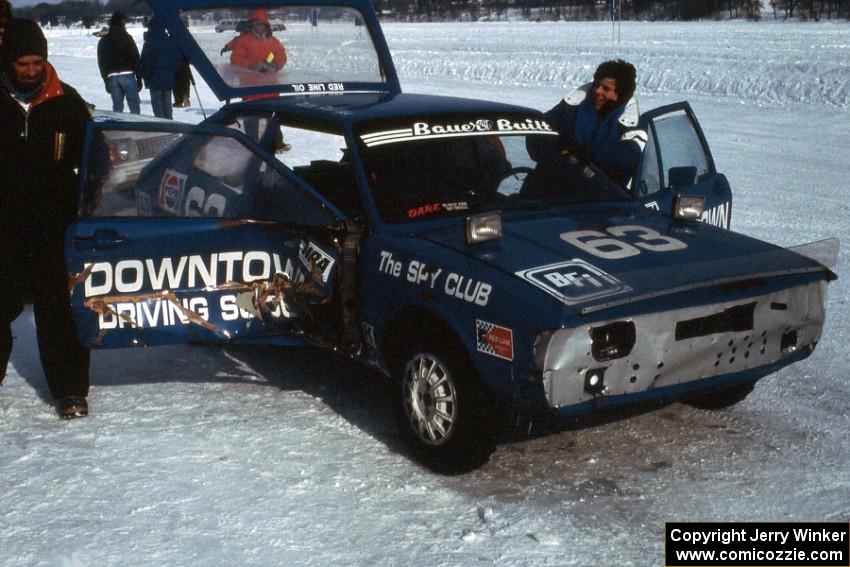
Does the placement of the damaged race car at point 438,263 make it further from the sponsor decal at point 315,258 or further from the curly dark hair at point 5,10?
the curly dark hair at point 5,10

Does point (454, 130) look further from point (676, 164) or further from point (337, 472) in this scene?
point (337, 472)

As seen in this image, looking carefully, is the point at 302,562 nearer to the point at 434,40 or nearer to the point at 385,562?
the point at 385,562

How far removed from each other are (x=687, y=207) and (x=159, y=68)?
10.7m

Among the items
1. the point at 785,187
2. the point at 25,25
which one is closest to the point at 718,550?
the point at 25,25

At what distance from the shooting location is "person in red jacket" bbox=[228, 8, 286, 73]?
6.29m

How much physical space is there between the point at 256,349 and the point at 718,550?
3.28 meters

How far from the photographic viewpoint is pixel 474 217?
4.11m

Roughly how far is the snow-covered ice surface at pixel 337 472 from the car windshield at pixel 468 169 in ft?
3.58

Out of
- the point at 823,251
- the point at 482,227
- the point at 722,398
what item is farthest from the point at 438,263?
the point at 823,251

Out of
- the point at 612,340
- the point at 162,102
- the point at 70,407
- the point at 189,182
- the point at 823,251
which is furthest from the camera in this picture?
the point at 162,102

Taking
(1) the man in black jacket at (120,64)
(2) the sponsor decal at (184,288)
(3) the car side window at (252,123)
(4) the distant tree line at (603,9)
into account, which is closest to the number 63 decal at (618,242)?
(2) the sponsor decal at (184,288)

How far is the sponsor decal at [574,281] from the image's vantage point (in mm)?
3756

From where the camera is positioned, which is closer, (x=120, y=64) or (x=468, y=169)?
(x=468, y=169)

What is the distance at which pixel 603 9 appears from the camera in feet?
195
